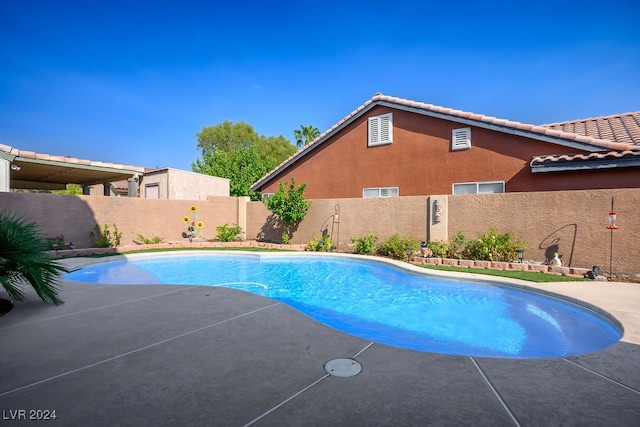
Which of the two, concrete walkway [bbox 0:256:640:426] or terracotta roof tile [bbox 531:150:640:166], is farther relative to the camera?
terracotta roof tile [bbox 531:150:640:166]

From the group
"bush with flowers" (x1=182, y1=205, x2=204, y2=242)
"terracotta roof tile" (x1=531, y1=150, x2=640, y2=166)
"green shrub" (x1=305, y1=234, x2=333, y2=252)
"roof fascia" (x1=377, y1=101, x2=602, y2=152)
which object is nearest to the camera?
"terracotta roof tile" (x1=531, y1=150, x2=640, y2=166)

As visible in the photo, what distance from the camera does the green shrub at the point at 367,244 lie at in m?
13.1

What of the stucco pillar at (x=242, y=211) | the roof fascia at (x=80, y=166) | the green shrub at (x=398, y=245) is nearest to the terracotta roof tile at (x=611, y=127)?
the green shrub at (x=398, y=245)

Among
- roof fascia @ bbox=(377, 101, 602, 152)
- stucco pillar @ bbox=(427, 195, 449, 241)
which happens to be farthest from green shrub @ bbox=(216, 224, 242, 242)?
stucco pillar @ bbox=(427, 195, 449, 241)

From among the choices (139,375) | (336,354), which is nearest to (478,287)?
(336,354)

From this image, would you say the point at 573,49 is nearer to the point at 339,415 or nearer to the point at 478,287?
the point at 478,287

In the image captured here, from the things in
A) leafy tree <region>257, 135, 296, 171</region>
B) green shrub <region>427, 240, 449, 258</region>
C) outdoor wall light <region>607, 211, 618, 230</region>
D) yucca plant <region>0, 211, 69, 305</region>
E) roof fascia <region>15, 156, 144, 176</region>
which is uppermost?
leafy tree <region>257, 135, 296, 171</region>

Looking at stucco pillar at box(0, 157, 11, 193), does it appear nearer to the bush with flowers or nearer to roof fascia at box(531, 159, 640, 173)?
the bush with flowers

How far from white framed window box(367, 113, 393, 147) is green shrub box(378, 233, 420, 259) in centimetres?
561

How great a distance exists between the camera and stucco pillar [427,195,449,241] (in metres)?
11.5

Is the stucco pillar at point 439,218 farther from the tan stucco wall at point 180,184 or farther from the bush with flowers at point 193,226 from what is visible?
the tan stucco wall at point 180,184

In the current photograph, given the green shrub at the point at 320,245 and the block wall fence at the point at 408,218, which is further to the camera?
the green shrub at the point at 320,245

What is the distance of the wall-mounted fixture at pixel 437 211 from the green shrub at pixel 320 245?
5.09 meters

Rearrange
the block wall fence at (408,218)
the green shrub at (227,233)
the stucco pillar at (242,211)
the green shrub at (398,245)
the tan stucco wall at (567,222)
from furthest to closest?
1. the stucco pillar at (242,211)
2. the green shrub at (227,233)
3. the green shrub at (398,245)
4. the block wall fence at (408,218)
5. the tan stucco wall at (567,222)
